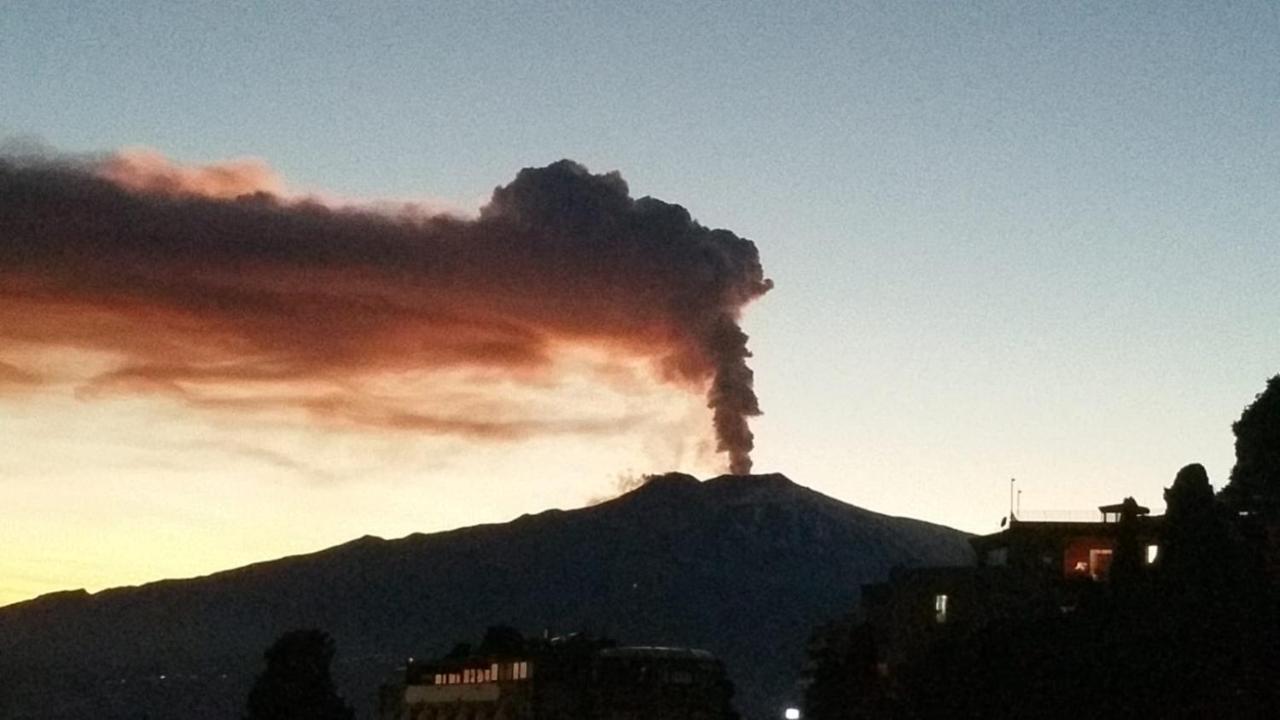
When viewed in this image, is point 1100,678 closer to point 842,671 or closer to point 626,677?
point 842,671

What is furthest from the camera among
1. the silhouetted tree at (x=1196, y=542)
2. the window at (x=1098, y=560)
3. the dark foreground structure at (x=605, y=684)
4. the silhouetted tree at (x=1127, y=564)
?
the dark foreground structure at (x=605, y=684)

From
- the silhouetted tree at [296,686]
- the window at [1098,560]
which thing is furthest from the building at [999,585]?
the silhouetted tree at [296,686]

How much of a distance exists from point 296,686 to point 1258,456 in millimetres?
74577

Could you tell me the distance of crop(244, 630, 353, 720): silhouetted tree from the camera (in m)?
156

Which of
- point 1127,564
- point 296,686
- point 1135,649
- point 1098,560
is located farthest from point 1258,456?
point 296,686

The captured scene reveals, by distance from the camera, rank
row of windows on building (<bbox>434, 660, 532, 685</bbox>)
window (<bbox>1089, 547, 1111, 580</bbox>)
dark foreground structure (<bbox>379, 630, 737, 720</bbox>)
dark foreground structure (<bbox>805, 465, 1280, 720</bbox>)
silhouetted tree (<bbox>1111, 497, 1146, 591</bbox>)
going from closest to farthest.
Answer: dark foreground structure (<bbox>805, 465, 1280, 720</bbox>), silhouetted tree (<bbox>1111, 497, 1146, 591</bbox>), window (<bbox>1089, 547, 1111, 580</bbox>), dark foreground structure (<bbox>379, 630, 737, 720</bbox>), row of windows on building (<bbox>434, 660, 532, 685</bbox>)

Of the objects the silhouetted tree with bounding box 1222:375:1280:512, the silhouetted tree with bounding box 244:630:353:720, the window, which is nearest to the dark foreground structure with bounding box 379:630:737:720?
the silhouetted tree with bounding box 244:630:353:720

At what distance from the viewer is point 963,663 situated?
9888 cm

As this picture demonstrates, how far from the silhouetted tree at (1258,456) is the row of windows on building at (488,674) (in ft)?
234

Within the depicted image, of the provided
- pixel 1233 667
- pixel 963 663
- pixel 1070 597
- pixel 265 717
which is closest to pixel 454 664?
→ pixel 265 717

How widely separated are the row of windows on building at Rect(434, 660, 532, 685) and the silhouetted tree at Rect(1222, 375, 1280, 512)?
71466mm

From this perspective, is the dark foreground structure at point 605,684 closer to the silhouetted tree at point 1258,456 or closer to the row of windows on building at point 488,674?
the row of windows on building at point 488,674

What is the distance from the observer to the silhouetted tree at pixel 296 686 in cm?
15562

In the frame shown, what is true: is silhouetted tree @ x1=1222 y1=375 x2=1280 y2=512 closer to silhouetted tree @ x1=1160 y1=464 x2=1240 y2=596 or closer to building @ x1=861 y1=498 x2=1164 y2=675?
building @ x1=861 y1=498 x2=1164 y2=675
